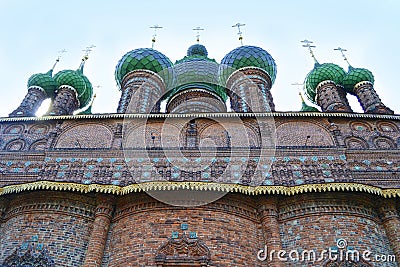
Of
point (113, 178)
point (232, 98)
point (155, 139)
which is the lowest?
point (113, 178)

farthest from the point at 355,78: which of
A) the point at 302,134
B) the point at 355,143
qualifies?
the point at 302,134

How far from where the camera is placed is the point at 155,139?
7316 mm

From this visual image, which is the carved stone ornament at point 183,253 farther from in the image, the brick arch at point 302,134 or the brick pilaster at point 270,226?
the brick arch at point 302,134

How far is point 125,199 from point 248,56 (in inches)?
286

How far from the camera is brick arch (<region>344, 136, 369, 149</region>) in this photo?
288 inches

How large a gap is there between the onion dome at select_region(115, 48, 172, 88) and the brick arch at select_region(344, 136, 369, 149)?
6542mm

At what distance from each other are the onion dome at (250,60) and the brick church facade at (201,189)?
8.49ft

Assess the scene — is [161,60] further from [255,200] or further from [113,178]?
[255,200]

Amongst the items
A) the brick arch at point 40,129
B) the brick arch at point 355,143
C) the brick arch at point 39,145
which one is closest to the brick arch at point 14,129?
the brick arch at point 40,129

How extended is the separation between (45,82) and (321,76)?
859 cm

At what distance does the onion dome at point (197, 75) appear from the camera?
1250cm

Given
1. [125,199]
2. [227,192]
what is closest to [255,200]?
[227,192]

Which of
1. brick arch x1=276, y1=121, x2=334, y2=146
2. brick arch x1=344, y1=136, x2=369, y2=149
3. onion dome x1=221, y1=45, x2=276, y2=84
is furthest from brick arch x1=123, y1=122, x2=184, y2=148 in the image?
onion dome x1=221, y1=45, x2=276, y2=84

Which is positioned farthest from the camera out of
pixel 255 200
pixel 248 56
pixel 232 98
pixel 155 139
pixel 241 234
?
pixel 248 56
